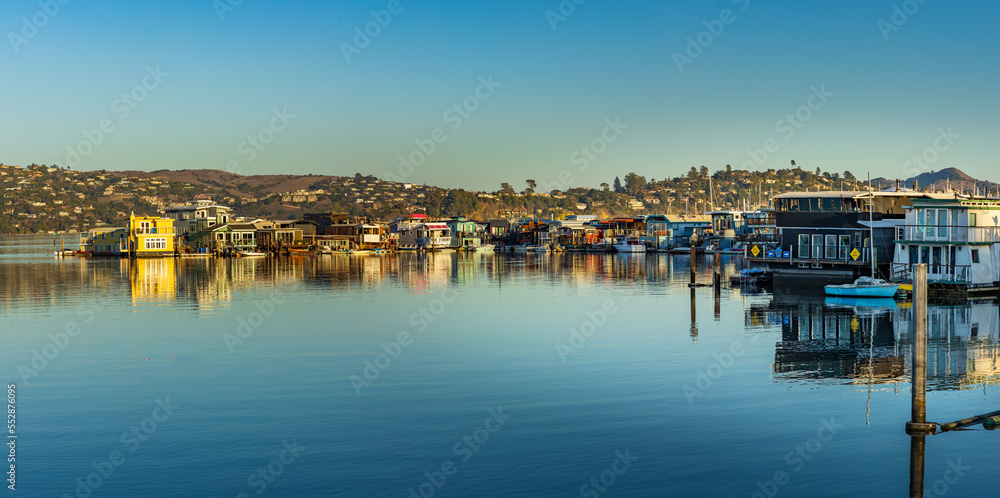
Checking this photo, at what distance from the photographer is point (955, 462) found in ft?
72.2

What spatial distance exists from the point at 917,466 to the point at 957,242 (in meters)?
41.2

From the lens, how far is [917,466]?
21344mm

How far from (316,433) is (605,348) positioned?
60.2 ft

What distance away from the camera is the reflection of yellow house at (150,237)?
Result: 14138 centimetres

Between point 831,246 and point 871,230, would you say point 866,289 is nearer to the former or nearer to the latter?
point 871,230

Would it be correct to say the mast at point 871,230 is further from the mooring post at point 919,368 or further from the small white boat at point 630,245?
the small white boat at point 630,245

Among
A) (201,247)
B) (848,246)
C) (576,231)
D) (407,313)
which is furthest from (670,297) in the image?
(576,231)

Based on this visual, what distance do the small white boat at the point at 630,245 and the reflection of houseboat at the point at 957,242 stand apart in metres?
91.3

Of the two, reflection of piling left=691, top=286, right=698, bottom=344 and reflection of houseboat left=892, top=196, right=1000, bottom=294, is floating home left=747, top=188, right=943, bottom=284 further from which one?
reflection of piling left=691, top=286, right=698, bottom=344

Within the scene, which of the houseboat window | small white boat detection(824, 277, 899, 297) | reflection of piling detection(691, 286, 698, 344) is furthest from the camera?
the houseboat window

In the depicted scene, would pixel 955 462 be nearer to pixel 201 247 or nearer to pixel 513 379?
pixel 513 379

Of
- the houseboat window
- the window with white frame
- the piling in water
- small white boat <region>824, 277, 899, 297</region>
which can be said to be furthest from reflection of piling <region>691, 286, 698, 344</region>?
the window with white frame

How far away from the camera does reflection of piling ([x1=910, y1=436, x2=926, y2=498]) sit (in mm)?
20156

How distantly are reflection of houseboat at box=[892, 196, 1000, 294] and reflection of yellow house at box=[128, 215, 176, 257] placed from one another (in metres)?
119
